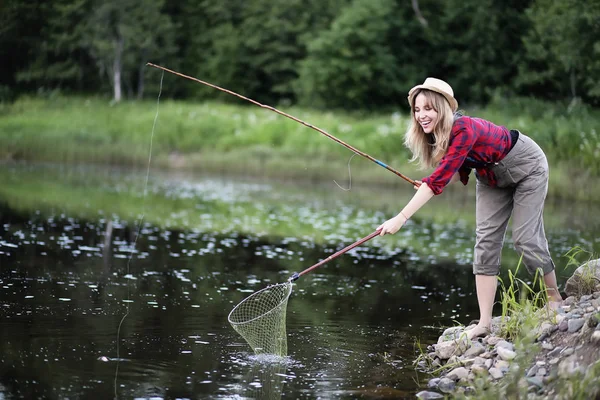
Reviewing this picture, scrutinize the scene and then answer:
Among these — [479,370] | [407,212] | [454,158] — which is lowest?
[479,370]

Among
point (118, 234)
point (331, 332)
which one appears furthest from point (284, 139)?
point (331, 332)

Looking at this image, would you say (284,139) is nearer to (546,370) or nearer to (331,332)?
(331,332)

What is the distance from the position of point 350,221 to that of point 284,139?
929 centimetres

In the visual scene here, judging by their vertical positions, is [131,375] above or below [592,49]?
below

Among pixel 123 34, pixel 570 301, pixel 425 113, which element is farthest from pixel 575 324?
pixel 123 34

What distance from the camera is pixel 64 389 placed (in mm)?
4887

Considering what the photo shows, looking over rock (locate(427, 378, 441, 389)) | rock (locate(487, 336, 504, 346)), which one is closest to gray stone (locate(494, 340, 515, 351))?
rock (locate(487, 336, 504, 346))

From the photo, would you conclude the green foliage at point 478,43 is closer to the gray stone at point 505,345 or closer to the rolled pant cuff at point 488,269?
the rolled pant cuff at point 488,269

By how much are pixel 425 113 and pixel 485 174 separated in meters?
0.65

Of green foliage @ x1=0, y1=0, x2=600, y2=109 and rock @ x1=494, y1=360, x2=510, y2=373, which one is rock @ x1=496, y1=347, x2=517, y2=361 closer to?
rock @ x1=494, y1=360, x2=510, y2=373

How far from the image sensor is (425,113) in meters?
5.49

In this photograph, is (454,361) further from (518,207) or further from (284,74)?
(284,74)

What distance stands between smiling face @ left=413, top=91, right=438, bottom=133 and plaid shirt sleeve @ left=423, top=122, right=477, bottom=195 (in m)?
0.15

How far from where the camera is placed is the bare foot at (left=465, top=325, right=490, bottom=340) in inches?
234
